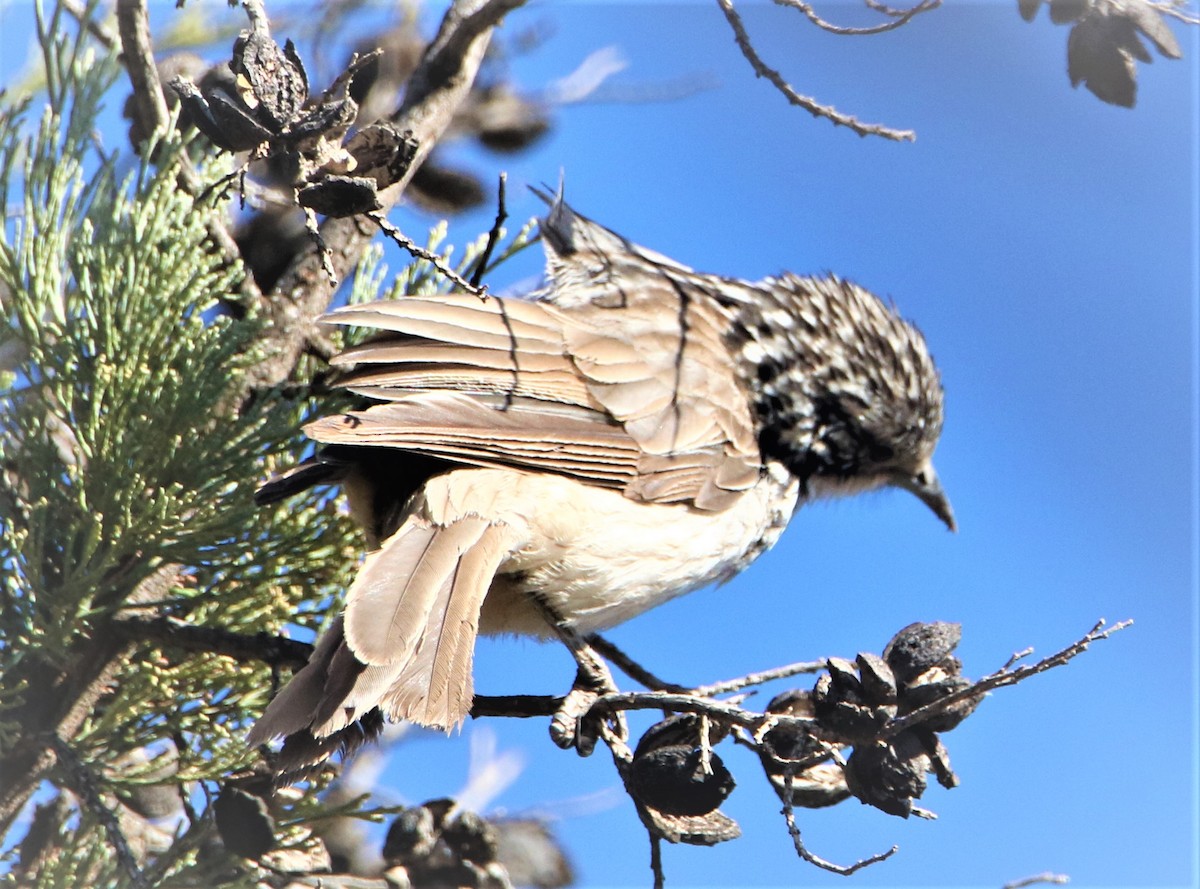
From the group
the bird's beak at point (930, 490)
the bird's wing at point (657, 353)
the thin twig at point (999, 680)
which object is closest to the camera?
the thin twig at point (999, 680)

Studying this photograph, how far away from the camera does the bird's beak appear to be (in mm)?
4148

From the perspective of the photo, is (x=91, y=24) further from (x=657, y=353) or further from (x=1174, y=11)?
(x=1174, y=11)

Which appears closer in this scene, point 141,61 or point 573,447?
point 141,61

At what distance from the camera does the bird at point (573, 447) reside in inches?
102

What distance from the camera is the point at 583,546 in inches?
120

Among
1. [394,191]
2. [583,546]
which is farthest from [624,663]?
[394,191]

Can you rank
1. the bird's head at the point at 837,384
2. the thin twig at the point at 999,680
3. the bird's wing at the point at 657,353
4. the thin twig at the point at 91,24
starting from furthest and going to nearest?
the bird's head at the point at 837,384 < the bird's wing at the point at 657,353 < the thin twig at the point at 91,24 < the thin twig at the point at 999,680

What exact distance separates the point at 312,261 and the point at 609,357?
801mm

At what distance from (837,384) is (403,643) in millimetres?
1752

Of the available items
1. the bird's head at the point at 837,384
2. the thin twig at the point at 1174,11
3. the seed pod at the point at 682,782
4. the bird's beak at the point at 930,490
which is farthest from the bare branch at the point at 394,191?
the bird's beak at the point at 930,490

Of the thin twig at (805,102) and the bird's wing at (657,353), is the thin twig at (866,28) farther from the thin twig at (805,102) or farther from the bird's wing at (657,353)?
the bird's wing at (657,353)

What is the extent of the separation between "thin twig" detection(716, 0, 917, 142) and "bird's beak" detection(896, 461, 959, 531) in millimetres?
1789

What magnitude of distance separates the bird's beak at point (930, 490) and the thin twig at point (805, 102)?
5.87 feet

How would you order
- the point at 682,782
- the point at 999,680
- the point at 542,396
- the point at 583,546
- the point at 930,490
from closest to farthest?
the point at 999,680
the point at 682,782
the point at 583,546
the point at 542,396
the point at 930,490
